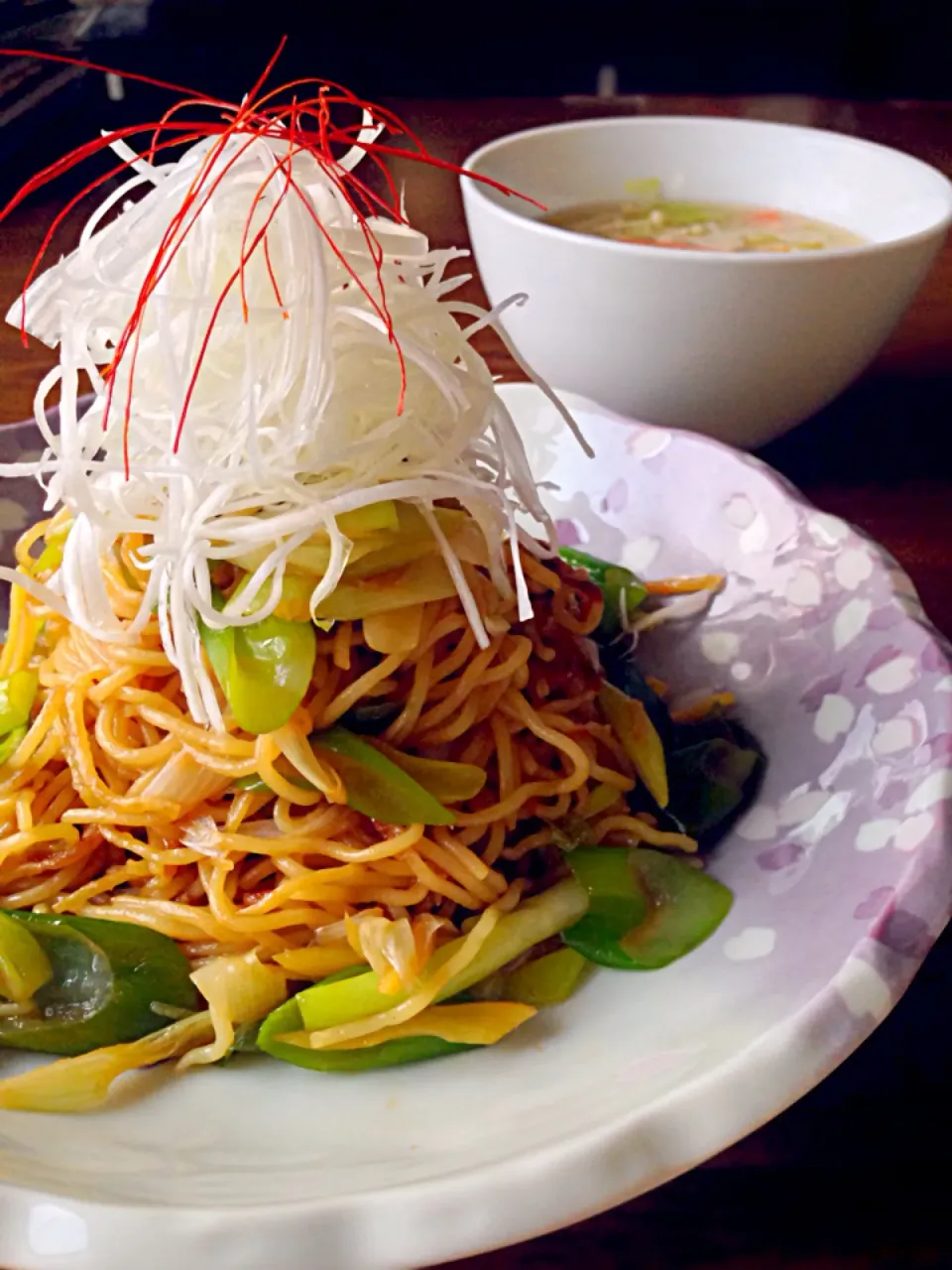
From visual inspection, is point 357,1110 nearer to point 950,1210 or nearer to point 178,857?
point 178,857

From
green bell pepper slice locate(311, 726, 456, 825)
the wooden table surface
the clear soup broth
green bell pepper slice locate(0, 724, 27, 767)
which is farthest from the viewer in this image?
the clear soup broth

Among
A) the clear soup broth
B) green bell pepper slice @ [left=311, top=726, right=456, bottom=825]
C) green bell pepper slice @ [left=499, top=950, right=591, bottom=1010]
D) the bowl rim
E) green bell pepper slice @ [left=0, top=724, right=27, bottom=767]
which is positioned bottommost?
green bell pepper slice @ [left=499, top=950, right=591, bottom=1010]

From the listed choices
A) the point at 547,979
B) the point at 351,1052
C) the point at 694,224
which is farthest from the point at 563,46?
the point at 351,1052

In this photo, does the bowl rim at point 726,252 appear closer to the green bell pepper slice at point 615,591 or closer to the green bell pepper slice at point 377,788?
the green bell pepper slice at point 615,591

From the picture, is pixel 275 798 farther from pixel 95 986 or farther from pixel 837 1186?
pixel 837 1186

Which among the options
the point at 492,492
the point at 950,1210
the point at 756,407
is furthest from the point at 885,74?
the point at 950,1210

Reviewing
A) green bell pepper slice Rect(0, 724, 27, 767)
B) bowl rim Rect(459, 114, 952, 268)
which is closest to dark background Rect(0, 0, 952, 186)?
bowl rim Rect(459, 114, 952, 268)

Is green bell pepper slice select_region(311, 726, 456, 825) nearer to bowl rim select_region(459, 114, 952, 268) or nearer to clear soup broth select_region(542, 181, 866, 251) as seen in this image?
bowl rim select_region(459, 114, 952, 268)

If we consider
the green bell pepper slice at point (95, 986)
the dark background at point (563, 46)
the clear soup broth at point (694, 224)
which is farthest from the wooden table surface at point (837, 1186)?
the dark background at point (563, 46)
